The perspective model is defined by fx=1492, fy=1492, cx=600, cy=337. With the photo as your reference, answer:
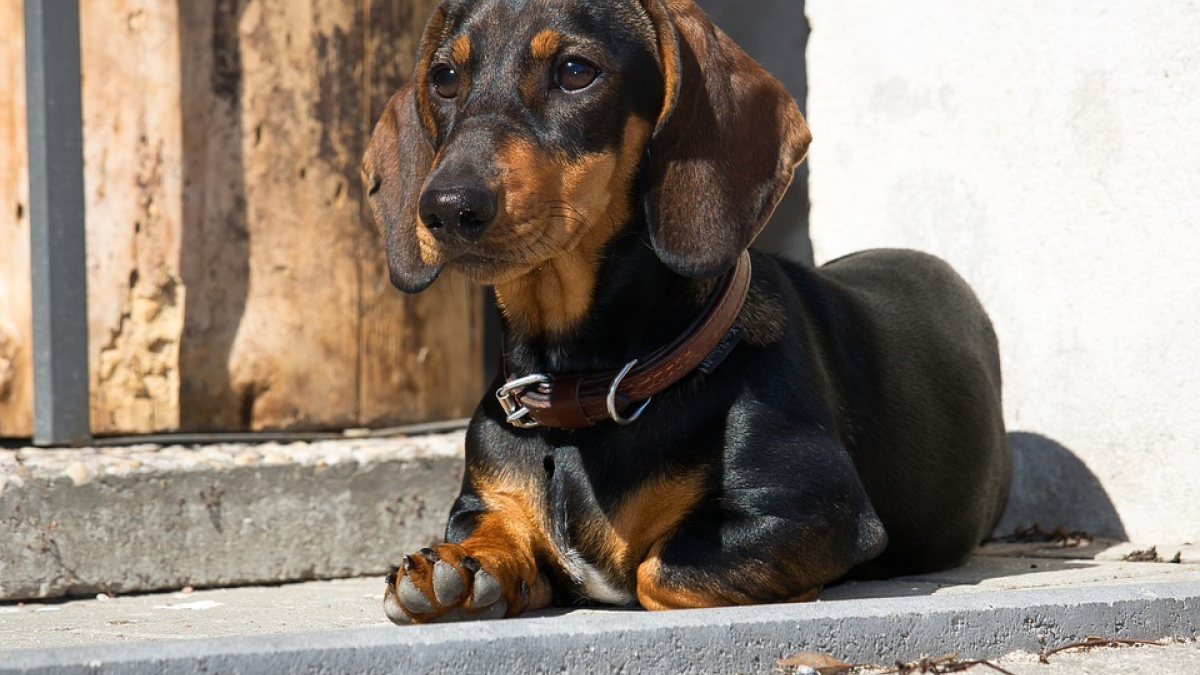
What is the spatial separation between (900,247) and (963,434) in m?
1.10

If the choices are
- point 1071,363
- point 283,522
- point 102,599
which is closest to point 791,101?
point 1071,363

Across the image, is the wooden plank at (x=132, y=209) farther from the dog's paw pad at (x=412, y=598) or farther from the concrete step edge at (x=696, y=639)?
the concrete step edge at (x=696, y=639)

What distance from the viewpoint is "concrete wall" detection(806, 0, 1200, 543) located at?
4336 mm

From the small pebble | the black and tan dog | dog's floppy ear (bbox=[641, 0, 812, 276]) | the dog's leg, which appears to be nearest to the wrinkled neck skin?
the black and tan dog

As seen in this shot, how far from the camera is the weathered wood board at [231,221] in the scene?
467cm

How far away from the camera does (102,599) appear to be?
4.30 metres

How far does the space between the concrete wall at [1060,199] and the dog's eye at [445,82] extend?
2059mm

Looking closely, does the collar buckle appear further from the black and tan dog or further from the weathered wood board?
the weathered wood board

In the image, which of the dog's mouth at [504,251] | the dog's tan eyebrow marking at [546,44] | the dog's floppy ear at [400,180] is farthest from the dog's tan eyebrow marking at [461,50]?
the dog's mouth at [504,251]

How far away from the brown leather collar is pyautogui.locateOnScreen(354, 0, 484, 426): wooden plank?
1713 millimetres

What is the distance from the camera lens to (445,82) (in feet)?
11.8

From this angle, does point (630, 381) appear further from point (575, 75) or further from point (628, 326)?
point (575, 75)

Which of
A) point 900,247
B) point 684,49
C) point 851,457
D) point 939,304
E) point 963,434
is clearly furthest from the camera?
point 900,247

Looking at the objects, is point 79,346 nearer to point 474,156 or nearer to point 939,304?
point 474,156
